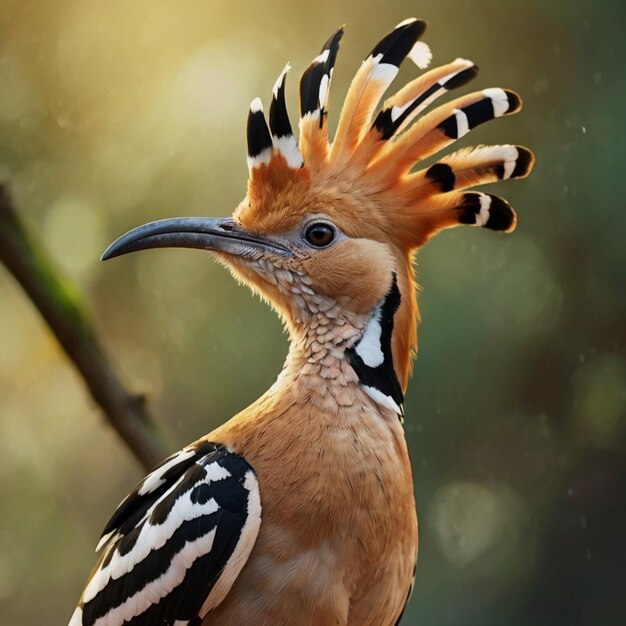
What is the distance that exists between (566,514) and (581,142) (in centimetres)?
101

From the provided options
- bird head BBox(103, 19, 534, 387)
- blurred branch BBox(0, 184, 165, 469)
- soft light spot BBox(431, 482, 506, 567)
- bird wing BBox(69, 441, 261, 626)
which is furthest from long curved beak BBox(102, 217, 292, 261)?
soft light spot BBox(431, 482, 506, 567)

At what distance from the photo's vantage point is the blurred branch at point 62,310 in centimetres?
120

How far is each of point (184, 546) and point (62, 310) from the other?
0.36m

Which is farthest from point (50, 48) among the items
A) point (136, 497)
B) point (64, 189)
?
point (136, 497)

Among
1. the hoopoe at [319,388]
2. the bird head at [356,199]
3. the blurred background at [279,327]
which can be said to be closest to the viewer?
the hoopoe at [319,388]

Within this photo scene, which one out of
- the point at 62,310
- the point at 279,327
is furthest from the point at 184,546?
the point at 279,327

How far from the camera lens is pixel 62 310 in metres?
1.21

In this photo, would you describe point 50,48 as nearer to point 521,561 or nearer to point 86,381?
point 86,381

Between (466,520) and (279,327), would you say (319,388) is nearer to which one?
(279,327)

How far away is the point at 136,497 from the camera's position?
3.76 ft

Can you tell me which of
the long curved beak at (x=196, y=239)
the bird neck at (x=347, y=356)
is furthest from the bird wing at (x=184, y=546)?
the long curved beak at (x=196, y=239)

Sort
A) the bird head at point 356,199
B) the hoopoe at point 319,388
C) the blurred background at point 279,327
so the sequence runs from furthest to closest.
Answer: the blurred background at point 279,327 < the bird head at point 356,199 < the hoopoe at point 319,388

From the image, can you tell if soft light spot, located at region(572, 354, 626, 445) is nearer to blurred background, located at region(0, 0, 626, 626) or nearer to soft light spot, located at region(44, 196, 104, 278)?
blurred background, located at region(0, 0, 626, 626)

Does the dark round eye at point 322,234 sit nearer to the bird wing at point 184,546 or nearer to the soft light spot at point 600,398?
the bird wing at point 184,546
